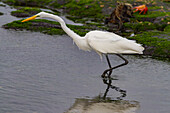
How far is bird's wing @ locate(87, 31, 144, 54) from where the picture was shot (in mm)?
10180

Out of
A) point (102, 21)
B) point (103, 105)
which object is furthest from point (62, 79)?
point (102, 21)

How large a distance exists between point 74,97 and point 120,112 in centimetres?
155

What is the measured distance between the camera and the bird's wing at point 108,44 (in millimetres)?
10180

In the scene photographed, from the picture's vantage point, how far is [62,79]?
404 inches

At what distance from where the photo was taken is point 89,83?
1011 cm

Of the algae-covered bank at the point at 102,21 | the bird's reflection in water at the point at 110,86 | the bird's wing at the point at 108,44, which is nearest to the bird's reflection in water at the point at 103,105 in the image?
the bird's reflection in water at the point at 110,86

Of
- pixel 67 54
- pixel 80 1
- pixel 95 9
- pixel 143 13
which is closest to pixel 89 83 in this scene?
pixel 67 54

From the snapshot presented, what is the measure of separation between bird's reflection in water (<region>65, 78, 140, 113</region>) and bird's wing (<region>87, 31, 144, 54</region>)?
6.05 ft

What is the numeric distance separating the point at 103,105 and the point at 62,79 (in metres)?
2.31

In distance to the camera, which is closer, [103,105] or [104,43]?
[103,105]

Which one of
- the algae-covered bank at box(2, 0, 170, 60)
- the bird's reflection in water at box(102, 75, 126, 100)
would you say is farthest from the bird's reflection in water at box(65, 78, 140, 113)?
the algae-covered bank at box(2, 0, 170, 60)

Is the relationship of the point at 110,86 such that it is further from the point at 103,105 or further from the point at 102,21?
the point at 102,21

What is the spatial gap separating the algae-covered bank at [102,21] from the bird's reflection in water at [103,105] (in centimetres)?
636

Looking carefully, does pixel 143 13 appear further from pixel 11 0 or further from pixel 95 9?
pixel 11 0
